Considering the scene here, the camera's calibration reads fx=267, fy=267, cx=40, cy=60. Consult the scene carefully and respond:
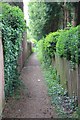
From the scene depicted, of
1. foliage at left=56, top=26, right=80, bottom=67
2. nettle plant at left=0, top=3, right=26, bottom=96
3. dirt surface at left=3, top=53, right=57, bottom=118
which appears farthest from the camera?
nettle plant at left=0, top=3, right=26, bottom=96

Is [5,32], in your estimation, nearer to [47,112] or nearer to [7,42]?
[7,42]

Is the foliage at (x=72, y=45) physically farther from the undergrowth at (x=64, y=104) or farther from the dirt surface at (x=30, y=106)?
the dirt surface at (x=30, y=106)

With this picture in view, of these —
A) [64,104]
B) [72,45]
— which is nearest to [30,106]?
[64,104]

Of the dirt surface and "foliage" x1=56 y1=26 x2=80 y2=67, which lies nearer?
"foliage" x1=56 y1=26 x2=80 y2=67

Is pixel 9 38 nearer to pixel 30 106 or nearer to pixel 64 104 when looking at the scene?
pixel 30 106

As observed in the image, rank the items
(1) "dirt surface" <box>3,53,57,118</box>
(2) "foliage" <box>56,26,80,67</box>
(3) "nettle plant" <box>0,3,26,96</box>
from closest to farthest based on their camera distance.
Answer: (2) "foliage" <box>56,26,80,67</box> < (1) "dirt surface" <box>3,53,57,118</box> < (3) "nettle plant" <box>0,3,26,96</box>

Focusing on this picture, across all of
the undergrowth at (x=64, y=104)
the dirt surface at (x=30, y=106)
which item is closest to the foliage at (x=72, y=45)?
the undergrowth at (x=64, y=104)

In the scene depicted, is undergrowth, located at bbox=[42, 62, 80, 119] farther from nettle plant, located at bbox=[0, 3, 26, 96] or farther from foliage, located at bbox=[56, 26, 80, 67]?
nettle plant, located at bbox=[0, 3, 26, 96]

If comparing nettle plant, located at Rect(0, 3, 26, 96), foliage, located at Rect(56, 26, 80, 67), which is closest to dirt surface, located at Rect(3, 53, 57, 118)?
nettle plant, located at Rect(0, 3, 26, 96)

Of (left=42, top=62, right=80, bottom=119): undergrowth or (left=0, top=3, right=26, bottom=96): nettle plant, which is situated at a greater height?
(left=0, top=3, right=26, bottom=96): nettle plant

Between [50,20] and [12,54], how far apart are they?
39.7ft

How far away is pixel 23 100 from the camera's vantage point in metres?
8.70

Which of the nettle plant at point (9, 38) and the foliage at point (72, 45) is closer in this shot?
the foliage at point (72, 45)

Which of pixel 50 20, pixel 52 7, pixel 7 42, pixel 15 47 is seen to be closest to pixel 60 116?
pixel 7 42
